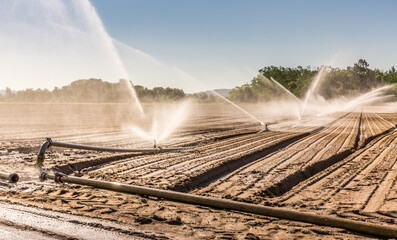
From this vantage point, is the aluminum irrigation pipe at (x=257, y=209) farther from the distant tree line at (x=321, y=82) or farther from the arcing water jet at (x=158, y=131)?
the distant tree line at (x=321, y=82)

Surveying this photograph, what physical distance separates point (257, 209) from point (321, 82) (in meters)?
83.2

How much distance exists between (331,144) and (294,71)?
8935cm

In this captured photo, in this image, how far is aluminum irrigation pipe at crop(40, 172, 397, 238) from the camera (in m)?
4.24

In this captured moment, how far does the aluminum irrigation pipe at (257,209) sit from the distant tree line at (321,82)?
257ft

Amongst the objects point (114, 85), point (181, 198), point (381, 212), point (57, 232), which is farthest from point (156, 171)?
point (114, 85)

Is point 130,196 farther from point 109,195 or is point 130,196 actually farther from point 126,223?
point 126,223

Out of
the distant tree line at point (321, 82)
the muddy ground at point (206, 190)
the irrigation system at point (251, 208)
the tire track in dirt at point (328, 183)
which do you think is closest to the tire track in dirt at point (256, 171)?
the muddy ground at point (206, 190)

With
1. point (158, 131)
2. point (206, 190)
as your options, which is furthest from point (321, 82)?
point (206, 190)

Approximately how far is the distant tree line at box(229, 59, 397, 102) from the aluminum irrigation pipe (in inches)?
3088

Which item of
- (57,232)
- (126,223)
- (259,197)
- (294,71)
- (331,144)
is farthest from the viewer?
(294,71)

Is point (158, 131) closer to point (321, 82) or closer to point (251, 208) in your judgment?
point (251, 208)

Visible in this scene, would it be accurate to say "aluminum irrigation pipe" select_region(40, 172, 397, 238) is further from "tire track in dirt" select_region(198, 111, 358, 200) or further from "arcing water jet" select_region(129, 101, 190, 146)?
"arcing water jet" select_region(129, 101, 190, 146)

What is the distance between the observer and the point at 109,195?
601 cm

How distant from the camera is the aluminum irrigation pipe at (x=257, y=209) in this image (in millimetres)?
4238
